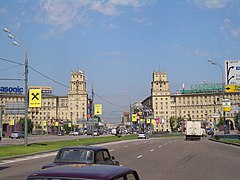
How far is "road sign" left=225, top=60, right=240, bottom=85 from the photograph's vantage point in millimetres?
53469

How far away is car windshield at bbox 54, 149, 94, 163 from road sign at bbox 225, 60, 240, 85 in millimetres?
45593

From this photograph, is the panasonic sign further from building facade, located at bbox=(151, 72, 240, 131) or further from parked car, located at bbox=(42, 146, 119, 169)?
building facade, located at bbox=(151, 72, 240, 131)

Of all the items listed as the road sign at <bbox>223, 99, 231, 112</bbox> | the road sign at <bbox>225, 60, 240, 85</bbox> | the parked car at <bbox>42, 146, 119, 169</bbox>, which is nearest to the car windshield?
the parked car at <bbox>42, 146, 119, 169</bbox>

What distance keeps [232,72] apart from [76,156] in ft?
152

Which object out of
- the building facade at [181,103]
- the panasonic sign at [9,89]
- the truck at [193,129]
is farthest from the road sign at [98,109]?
the building facade at [181,103]

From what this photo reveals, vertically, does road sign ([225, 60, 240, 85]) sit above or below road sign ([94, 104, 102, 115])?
above

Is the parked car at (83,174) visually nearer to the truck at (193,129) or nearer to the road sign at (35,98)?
the road sign at (35,98)

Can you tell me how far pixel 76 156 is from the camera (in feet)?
35.5

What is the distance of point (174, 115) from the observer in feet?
577

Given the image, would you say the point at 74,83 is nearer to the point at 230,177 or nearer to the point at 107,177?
Answer: the point at 230,177

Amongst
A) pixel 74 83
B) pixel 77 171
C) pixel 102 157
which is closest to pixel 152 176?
pixel 102 157

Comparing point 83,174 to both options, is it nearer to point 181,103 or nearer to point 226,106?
point 226,106

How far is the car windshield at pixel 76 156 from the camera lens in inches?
420

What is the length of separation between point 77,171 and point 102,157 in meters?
6.63
